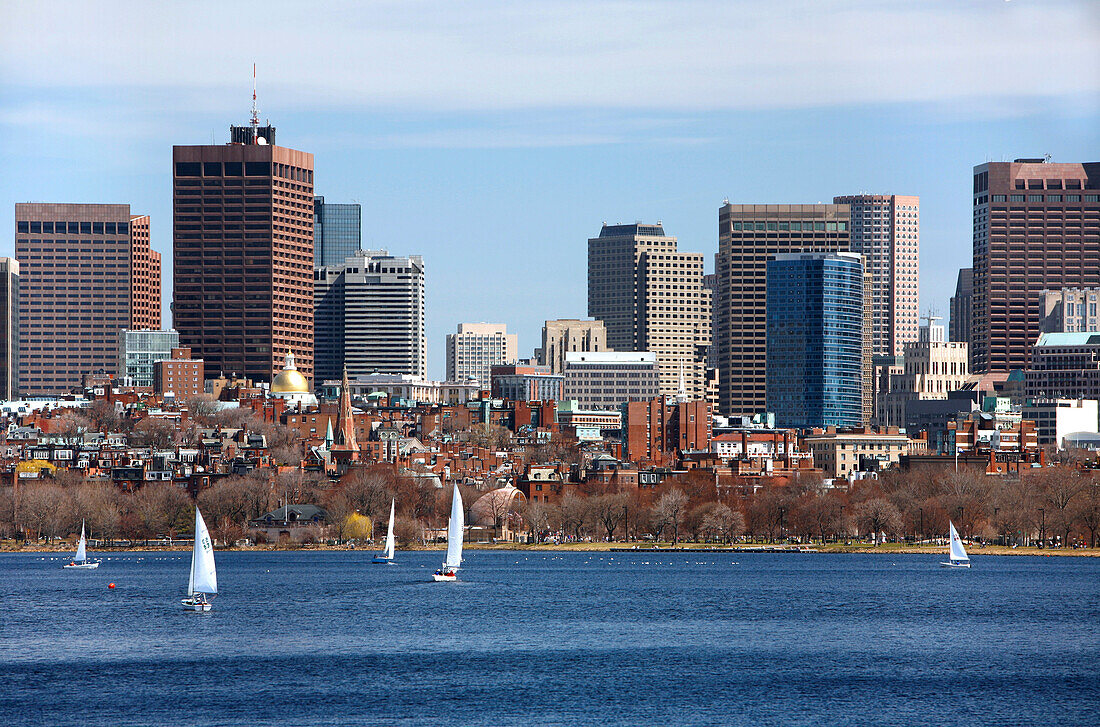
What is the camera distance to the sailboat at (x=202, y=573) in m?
127

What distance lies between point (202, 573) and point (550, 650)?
95.8 feet

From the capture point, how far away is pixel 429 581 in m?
166

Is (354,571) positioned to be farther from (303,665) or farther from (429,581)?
(303,665)

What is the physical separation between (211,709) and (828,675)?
33025mm

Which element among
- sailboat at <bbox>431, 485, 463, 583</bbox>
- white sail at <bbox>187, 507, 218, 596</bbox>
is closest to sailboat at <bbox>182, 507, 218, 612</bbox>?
white sail at <bbox>187, 507, 218, 596</bbox>

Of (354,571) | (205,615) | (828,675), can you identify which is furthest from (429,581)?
(828,675)

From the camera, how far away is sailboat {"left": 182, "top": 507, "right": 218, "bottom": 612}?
418 feet

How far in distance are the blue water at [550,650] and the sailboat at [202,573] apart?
73.9 inches

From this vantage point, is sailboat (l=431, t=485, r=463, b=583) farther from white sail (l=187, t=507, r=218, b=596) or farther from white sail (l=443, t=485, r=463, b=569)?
white sail (l=187, t=507, r=218, b=596)

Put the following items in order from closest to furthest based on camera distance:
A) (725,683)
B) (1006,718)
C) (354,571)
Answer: (1006,718)
(725,683)
(354,571)

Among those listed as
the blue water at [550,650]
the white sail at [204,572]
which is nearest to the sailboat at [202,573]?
the white sail at [204,572]

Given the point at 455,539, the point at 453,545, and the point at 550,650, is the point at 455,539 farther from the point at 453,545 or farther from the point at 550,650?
the point at 550,650

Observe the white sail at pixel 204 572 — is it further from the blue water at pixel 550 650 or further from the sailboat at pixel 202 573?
the blue water at pixel 550 650

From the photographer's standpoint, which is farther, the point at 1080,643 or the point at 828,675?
the point at 1080,643
